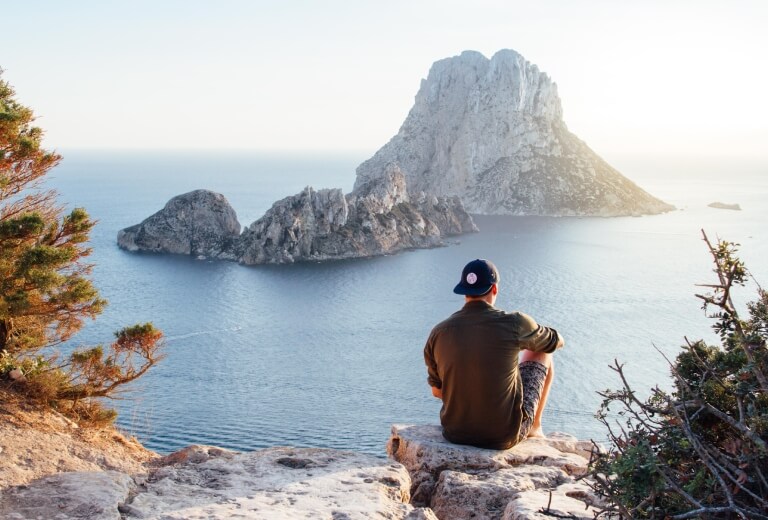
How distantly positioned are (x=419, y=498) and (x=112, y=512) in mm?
2478

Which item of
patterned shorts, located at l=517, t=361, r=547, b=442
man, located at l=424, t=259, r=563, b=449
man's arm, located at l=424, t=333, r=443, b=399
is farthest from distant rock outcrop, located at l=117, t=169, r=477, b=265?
man, located at l=424, t=259, r=563, b=449

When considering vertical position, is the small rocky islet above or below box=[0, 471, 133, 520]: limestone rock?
above

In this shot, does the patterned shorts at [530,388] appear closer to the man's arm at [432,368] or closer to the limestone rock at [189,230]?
the man's arm at [432,368]

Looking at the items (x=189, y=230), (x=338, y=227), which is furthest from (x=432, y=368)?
(x=189, y=230)

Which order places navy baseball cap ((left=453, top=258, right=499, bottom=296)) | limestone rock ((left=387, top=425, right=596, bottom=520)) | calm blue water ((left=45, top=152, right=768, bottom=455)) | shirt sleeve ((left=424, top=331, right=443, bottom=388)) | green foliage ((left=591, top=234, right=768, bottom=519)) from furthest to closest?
calm blue water ((left=45, top=152, right=768, bottom=455)) → shirt sleeve ((left=424, top=331, right=443, bottom=388)) → navy baseball cap ((left=453, top=258, right=499, bottom=296)) → limestone rock ((left=387, top=425, right=596, bottom=520)) → green foliage ((left=591, top=234, right=768, bottom=519))

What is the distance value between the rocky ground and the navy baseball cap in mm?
1444

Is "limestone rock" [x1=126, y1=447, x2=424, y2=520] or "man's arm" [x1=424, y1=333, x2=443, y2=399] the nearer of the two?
"limestone rock" [x1=126, y1=447, x2=424, y2=520]

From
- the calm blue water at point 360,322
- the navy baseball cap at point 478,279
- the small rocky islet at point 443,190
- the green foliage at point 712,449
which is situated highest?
the small rocky islet at point 443,190

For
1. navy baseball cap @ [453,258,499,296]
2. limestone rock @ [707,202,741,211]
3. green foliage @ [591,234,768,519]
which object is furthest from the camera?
limestone rock @ [707,202,741,211]

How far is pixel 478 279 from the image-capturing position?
609 centimetres

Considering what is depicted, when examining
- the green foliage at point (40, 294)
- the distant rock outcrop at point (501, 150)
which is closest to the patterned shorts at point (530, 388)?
the green foliage at point (40, 294)

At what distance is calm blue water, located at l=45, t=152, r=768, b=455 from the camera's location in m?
37.5

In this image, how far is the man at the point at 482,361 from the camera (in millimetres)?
5922

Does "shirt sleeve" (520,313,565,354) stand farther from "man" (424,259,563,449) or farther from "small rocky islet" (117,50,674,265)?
"small rocky islet" (117,50,674,265)
